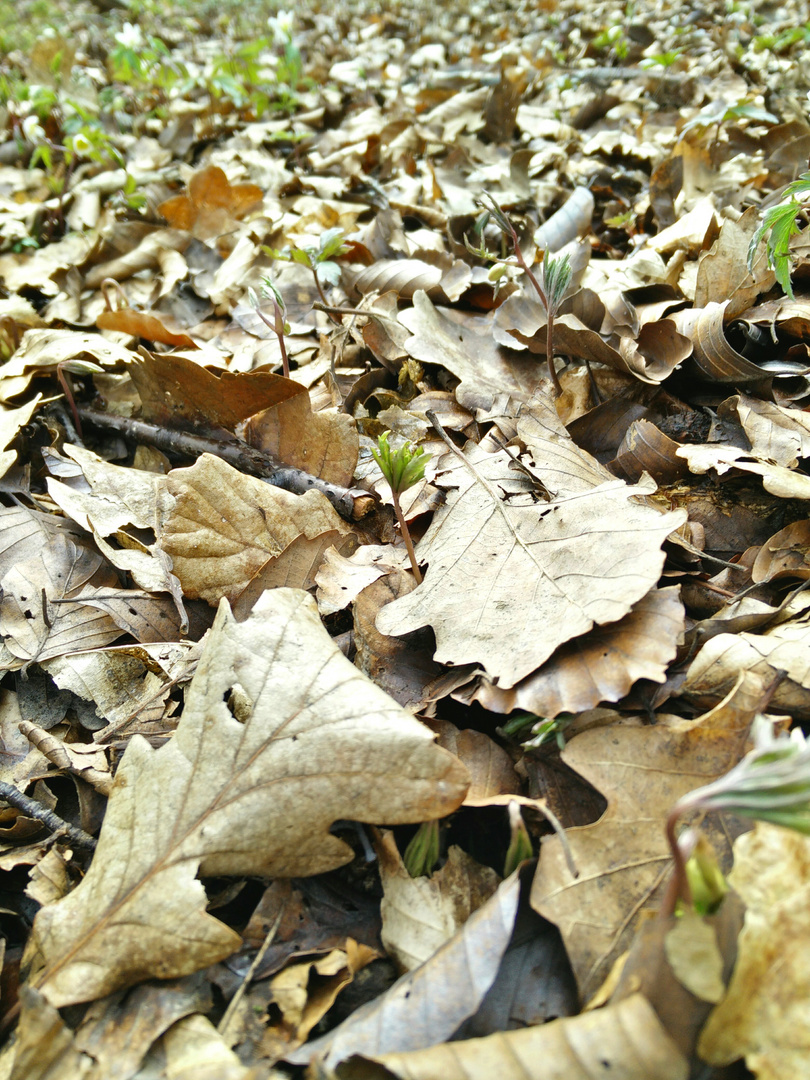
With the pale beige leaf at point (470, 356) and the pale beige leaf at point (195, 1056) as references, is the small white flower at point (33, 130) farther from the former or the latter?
the pale beige leaf at point (195, 1056)

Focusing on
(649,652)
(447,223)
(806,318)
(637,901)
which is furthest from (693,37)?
(637,901)

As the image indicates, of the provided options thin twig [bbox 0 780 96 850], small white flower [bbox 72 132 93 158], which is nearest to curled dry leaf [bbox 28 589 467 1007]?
thin twig [bbox 0 780 96 850]

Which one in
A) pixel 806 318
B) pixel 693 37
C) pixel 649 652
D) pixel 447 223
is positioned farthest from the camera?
pixel 693 37

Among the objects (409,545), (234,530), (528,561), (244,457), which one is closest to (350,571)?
(409,545)

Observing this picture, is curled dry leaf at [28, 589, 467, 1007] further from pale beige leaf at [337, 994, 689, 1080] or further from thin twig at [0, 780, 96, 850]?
pale beige leaf at [337, 994, 689, 1080]

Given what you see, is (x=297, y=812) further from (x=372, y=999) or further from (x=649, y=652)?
(x=649, y=652)

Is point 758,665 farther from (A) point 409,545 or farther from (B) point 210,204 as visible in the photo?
(B) point 210,204
